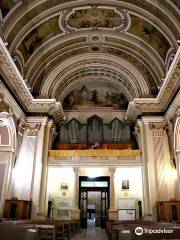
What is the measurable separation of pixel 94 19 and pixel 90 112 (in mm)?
6789

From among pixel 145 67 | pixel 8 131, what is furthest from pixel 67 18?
pixel 8 131

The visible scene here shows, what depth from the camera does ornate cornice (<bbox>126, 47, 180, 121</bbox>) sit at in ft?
38.5

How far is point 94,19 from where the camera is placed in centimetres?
1341

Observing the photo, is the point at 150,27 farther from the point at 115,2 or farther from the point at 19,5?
the point at 19,5

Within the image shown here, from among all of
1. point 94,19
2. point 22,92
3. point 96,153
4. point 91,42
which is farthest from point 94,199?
point 94,19

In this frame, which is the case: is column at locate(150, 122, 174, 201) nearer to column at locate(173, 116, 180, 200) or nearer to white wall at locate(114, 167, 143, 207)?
column at locate(173, 116, 180, 200)

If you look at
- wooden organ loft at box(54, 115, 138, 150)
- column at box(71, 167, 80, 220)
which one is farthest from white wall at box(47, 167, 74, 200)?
wooden organ loft at box(54, 115, 138, 150)

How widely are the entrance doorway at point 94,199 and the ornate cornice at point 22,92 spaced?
15.9 feet

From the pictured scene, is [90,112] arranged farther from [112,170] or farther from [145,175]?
[145,175]

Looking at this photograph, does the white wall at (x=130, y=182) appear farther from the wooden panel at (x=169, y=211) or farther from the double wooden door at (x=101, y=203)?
the wooden panel at (x=169, y=211)

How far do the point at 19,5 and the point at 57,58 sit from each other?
4823 millimetres

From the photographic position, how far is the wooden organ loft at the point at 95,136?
53.7 feet

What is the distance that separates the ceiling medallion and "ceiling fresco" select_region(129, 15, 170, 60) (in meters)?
0.37

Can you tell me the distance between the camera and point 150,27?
12.9 m
